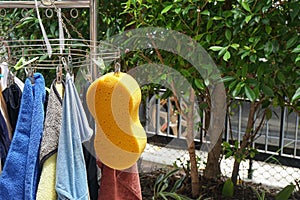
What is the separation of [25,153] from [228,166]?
122 cm

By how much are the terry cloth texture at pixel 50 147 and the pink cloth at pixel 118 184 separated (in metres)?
0.18

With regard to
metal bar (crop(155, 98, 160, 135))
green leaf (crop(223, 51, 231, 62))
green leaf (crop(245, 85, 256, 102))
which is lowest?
metal bar (crop(155, 98, 160, 135))

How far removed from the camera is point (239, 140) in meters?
2.03

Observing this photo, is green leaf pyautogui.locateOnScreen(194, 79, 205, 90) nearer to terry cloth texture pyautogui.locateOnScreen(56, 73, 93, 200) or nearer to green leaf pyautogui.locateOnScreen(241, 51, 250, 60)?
green leaf pyautogui.locateOnScreen(241, 51, 250, 60)

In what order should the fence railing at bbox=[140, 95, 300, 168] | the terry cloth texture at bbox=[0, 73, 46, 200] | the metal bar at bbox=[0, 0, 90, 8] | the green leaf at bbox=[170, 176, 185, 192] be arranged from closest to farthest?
the terry cloth texture at bbox=[0, 73, 46, 200] → the metal bar at bbox=[0, 0, 90, 8] → the green leaf at bbox=[170, 176, 185, 192] → the fence railing at bbox=[140, 95, 300, 168]

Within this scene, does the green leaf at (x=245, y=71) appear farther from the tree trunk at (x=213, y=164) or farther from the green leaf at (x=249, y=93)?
the tree trunk at (x=213, y=164)

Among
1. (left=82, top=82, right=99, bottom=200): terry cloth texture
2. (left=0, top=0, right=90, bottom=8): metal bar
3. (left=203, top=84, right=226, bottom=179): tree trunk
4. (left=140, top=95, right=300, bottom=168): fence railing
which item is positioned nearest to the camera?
(left=82, top=82, right=99, bottom=200): terry cloth texture

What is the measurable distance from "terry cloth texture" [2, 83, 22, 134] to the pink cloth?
0.81 ft

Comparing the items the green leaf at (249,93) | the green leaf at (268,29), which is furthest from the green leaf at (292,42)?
the green leaf at (249,93)

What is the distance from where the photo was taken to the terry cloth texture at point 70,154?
896 mm

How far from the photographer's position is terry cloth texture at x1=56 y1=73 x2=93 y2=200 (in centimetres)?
90

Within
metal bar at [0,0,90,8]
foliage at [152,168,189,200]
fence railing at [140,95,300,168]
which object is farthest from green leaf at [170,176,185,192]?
metal bar at [0,0,90,8]

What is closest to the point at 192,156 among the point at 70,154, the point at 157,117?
the point at 157,117

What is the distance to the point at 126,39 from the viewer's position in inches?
66.9
